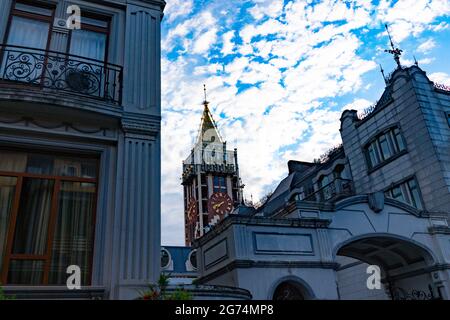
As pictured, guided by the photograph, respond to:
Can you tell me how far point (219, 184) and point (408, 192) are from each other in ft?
185

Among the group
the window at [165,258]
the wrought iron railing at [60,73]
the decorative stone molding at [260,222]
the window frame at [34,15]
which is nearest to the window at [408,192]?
the decorative stone molding at [260,222]

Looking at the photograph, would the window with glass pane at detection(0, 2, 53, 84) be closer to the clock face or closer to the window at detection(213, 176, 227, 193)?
the clock face

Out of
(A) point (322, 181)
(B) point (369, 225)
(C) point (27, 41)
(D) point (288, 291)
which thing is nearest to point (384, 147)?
(A) point (322, 181)

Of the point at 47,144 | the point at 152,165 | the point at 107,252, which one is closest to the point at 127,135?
the point at 152,165

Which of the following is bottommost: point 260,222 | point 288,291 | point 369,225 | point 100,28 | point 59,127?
point 288,291

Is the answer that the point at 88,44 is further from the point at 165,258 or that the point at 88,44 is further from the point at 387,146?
the point at 387,146

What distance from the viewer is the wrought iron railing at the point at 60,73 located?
7070mm

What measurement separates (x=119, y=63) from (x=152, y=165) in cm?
243

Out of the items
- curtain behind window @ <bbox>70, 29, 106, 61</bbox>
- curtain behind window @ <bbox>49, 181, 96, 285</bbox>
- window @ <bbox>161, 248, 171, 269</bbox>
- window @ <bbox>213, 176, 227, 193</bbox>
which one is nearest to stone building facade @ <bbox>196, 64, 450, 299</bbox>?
curtain behind window @ <bbox>49, 181, 96, 285</bbox>

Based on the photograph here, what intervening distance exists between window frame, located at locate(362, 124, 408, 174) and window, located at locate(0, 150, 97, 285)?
1641 centimetres

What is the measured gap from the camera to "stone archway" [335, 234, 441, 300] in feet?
43.4

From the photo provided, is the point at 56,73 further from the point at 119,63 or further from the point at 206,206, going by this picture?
the point at 206,206

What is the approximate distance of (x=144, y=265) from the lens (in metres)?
6.22

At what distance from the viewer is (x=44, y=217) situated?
20.8 ft
